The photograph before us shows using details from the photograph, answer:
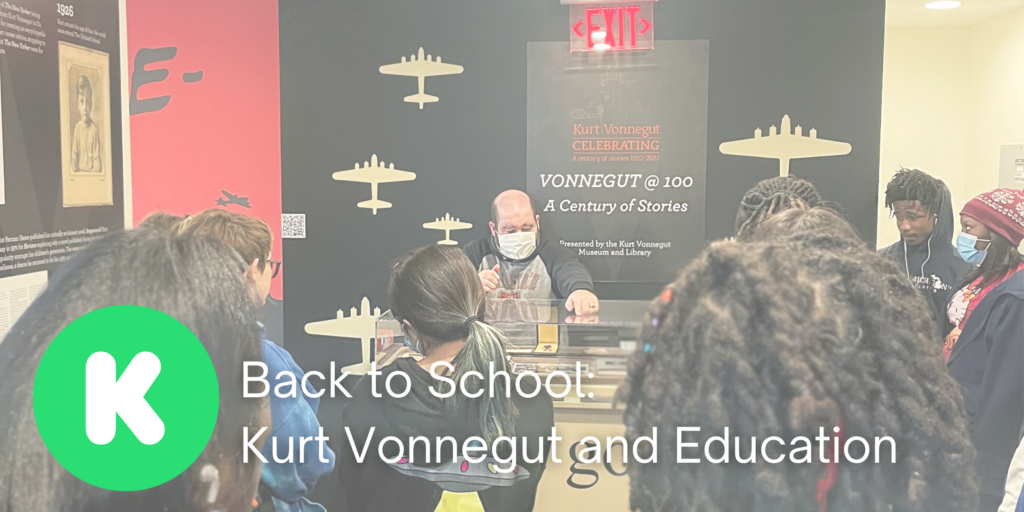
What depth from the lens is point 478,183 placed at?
116 inches

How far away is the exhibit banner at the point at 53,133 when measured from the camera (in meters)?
1.38

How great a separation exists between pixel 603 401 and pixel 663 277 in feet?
0.50

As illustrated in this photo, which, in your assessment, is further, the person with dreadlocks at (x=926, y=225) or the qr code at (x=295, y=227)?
the qr code at (x=295, y=227)

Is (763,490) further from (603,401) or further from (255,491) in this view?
(255,491)

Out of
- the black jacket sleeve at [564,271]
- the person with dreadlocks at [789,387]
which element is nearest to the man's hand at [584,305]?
the person with dreadlocks at [789,387]

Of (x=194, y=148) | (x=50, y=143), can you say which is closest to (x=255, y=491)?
(x=50, y=143)

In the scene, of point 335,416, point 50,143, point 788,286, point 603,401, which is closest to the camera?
point 788,286

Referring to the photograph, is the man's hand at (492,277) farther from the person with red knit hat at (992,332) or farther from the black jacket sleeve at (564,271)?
the person with red knit hat at (992,332)

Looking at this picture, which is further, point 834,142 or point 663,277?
point 834,142

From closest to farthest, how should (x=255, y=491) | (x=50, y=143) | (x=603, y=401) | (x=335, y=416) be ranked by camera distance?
(x=603, y=401), (x=255, y=491), (x=335, y=416), (x=50, y=143)

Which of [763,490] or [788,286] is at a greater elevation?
[788,286]

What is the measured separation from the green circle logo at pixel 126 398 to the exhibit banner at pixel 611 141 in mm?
2073

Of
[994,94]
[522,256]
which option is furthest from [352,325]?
[994,94]

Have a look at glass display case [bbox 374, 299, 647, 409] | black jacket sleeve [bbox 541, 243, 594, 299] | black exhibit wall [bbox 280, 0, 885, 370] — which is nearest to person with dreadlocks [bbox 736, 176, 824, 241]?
glass display case [bbox 374, 299, 647, 409]
